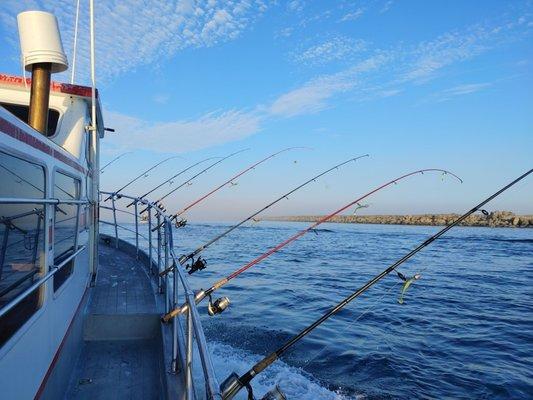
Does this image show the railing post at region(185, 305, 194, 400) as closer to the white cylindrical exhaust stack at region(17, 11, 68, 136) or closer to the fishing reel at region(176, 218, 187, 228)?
the white cylindrical exhaust stack at region(17, 11, 68, 136)

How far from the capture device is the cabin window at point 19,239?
2.45 meters

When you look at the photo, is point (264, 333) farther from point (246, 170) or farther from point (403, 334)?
point (246, 170)

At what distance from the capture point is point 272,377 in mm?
6414

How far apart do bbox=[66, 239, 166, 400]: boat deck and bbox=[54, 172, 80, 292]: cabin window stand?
1.07 m

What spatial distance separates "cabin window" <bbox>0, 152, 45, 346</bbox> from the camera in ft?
8.05

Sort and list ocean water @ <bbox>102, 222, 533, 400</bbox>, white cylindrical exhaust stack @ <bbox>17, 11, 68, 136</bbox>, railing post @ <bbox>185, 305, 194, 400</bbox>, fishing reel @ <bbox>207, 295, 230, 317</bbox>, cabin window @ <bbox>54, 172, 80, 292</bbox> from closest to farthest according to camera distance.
→ railing post @ <bbox>185, 305, 194, 400</bbox> < fishing reel @ <bbox>207, 295, 230, 317</bbox> < cabin window @ <bbox>54, 172, 80, 292</bbox> < white cylindrical exhaust stack @ <bbox>17, 11, 68, 136</bbox> < ocean water @ <bbox>102, 222, 533, 400</bbox>

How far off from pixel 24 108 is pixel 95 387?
428 cm

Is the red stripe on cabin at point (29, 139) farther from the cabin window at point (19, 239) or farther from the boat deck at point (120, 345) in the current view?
the boat deck at point (120, 345)

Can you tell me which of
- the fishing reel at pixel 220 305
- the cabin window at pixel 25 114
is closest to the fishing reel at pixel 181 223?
the cabin window at pixel 25 114

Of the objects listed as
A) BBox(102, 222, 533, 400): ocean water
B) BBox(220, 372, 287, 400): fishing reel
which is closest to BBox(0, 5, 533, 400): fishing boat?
BBox(220, 372, 287, 400): fishing reel

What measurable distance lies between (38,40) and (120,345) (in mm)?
3943

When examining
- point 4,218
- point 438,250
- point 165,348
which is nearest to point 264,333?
point 165,348

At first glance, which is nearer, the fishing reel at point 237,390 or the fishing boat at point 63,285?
the fishing reel at point 237,390

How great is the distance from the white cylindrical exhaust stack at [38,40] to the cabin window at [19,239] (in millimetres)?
2315
